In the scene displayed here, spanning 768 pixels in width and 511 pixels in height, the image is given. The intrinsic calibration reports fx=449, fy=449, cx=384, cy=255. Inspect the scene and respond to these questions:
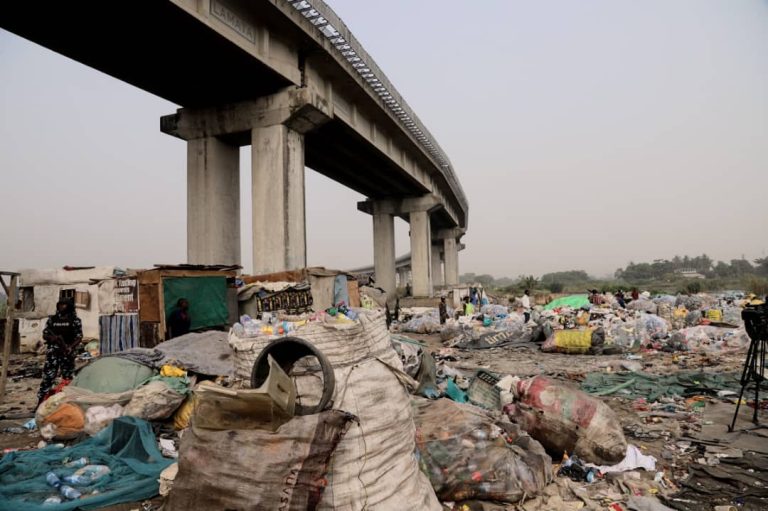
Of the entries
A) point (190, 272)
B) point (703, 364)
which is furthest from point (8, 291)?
point (703, 364)

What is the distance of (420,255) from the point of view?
87.7ft

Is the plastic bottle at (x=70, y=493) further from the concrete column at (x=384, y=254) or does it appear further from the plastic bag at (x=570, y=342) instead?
the concrete column at (x=384, y=254)

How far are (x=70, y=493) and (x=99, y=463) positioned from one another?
0.53 meters

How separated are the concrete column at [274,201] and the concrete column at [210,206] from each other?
131 cm

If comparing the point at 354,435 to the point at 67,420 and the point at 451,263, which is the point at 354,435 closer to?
the point at 67,420

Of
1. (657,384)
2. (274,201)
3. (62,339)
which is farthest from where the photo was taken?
(274,201)

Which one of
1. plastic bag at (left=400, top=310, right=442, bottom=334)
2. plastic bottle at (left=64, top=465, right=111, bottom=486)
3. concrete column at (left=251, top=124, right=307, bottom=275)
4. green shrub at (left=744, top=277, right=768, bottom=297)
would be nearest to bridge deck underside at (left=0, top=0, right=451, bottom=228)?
concrete column at (left=251, top=124, right=307, bottom=275)

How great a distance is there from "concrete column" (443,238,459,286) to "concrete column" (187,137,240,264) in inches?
1100

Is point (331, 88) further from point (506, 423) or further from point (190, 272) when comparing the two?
point (506, 423)

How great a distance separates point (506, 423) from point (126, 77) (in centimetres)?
1232

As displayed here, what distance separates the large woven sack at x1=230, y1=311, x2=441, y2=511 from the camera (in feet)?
8.15

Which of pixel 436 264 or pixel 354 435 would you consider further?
pixel 436 264

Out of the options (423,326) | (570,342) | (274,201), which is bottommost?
(423,326)

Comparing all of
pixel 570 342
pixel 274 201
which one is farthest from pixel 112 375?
A: pixel 570 342
